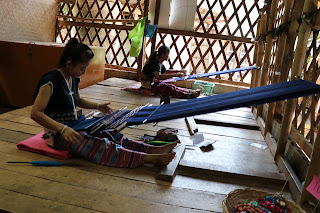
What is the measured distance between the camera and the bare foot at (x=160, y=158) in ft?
4.88

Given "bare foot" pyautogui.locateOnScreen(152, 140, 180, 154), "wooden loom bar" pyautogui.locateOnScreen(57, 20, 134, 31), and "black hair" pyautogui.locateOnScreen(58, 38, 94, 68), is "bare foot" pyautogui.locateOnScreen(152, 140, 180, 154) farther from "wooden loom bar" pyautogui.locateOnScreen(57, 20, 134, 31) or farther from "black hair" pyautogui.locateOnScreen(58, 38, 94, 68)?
"wooden loom bar" pyautogui.locateOnScreen(57, 20, 134, 31)

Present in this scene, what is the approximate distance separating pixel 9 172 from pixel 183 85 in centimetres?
357

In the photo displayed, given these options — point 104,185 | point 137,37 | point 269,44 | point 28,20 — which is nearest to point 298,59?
point 269,44

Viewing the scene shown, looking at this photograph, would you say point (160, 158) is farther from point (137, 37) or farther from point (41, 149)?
point (137, 37)

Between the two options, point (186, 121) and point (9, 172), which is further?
point (186, 121)

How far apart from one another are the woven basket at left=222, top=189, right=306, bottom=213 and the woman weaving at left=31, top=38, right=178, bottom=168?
42 cm

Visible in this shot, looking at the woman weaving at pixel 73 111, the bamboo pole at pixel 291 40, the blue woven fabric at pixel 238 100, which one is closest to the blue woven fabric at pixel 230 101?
the blue woven fabric at pixel 238 100

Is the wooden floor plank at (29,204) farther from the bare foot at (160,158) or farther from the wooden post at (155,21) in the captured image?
the wooden post at (155,21)

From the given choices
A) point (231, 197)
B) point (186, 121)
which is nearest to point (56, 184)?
point (231, 197)

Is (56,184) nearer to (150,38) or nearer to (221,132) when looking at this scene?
(221,132)

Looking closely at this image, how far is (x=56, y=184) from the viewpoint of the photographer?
4.08ft

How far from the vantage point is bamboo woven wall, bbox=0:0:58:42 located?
402cm

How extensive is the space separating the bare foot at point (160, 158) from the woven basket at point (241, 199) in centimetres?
42

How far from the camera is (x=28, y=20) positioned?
14.7 feet
